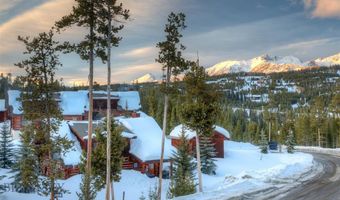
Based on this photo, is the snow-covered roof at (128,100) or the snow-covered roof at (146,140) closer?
the snow-covered roof at (146,140)

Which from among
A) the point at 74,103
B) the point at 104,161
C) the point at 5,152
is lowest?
the point at 5,152

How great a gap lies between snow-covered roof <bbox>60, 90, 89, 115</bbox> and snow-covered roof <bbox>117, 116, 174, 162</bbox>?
1583 cm

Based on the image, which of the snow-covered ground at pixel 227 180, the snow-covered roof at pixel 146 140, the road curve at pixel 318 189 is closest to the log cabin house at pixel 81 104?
the snow-covered roof at pixel 146 140

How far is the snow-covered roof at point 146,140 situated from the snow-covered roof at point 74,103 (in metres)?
15.8

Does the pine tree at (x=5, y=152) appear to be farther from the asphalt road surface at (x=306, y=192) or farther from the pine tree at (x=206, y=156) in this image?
the asphalt road surface at (x=306, y=192)

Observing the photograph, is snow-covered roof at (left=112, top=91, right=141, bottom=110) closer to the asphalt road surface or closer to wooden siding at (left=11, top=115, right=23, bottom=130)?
wooden siding at (left=11, top=115, right=23, bottom=130)

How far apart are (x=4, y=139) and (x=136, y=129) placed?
628 inches

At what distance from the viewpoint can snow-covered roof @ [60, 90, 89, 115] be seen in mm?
65562

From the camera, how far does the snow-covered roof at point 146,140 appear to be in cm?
4644

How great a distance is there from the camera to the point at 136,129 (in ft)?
169

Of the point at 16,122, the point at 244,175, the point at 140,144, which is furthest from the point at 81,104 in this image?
the point at 244,175

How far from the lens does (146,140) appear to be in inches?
1944

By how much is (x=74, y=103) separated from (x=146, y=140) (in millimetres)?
22465

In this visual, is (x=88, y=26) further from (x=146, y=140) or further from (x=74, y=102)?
(x=74, y=102)
